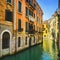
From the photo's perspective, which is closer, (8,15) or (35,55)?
(8,15)

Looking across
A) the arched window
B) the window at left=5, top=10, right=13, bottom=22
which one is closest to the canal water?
the arched window

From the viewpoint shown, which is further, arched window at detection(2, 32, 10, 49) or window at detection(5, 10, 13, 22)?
window at detection(5, 10, 13, 22)

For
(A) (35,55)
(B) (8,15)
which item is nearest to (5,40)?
(B) (8,15)

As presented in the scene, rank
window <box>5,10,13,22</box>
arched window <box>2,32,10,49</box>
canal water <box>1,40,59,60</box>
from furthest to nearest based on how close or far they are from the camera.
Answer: window <box>5,10,13,22</box>
arched window <box>2,32,10,49</box>
canal water <box>1,40,59,60</box>

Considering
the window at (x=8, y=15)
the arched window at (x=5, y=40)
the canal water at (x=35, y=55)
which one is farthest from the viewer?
the window at (x=8, y=15)

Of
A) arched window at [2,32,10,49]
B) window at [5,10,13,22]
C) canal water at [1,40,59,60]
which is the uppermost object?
window at [5,10,13,22]

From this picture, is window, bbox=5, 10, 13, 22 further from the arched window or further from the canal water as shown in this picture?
the canal water

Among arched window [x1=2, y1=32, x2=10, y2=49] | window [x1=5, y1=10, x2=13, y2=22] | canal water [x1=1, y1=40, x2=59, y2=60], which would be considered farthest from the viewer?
window [x1=5, y1=10, x2=13, y2=22]

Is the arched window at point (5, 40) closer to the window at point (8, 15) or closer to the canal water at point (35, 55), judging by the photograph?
the canal water at point (35, 55)

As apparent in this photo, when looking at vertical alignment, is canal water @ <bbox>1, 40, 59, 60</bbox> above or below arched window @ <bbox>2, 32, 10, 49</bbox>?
below

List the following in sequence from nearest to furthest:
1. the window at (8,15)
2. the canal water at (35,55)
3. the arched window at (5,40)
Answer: the canal water at (35,55), the arched window at (5,40), the window at (8,15)

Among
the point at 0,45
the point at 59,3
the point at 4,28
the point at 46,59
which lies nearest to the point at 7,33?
the point at 4,28

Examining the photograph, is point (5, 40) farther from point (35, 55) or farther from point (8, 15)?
point (35, 55)

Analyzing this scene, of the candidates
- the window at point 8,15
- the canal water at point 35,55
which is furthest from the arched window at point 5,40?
the window at point 8,15
